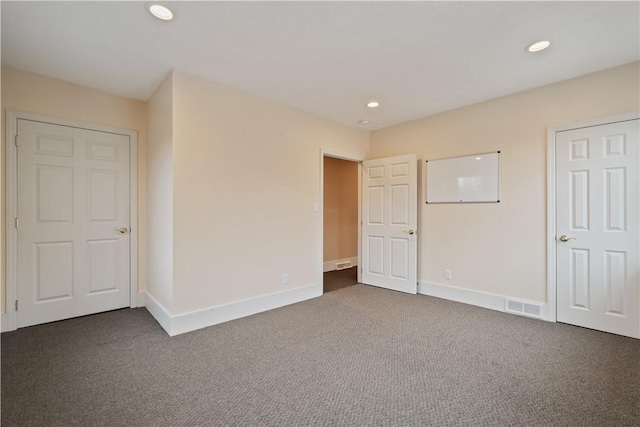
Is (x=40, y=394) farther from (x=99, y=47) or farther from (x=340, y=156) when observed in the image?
(x=340, y=156)

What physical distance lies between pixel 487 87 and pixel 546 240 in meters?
1.78

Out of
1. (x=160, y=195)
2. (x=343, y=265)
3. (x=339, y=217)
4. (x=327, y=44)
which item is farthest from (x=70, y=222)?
(x=343, y=265)

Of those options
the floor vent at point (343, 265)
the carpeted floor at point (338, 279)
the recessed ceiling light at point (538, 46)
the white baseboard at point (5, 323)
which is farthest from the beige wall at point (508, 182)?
the white baseboard at point (5, 323)

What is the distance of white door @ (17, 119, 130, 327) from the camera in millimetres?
2861

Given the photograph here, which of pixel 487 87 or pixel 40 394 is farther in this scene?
pixel 487 87

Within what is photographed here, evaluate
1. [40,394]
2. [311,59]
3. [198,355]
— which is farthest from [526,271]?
[40,394]

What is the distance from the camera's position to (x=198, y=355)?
2.32 meters

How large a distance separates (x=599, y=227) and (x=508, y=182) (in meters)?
0.91

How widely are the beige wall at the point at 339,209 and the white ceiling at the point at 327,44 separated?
2.70 metres

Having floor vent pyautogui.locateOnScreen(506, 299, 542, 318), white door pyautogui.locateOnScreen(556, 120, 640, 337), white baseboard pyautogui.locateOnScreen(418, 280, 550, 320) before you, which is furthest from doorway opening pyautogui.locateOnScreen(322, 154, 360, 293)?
white door pyautogui.locateOnScreen(556, 120, 640, 337)

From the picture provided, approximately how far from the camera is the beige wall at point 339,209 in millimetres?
5781

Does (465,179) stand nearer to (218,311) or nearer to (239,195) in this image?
(239,195)

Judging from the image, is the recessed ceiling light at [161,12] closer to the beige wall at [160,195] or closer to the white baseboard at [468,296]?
the beige wall at [160,195]

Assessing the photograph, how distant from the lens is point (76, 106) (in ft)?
10.1
